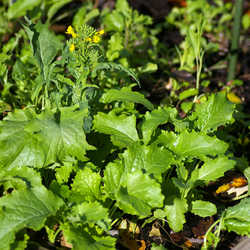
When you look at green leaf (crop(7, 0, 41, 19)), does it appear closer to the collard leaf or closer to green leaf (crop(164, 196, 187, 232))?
the collard leaf

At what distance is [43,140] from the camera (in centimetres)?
180

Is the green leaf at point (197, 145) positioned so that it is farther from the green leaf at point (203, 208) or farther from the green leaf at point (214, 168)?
the green leaf at point (203, 208)

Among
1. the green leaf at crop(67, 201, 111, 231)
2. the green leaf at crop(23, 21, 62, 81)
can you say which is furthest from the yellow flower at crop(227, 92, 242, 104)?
the green leaf at crop(67, 201, 111, 231)

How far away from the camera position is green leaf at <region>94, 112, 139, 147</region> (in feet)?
6.53

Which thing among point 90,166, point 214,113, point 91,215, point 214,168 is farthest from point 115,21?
point 91,215

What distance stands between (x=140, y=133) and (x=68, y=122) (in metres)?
0.46

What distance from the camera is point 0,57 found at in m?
2.30

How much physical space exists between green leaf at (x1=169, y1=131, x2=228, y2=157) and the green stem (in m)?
1.53

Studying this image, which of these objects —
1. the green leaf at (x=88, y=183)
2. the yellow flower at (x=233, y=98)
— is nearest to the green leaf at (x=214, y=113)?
the green leaf at (x=88, y=183)

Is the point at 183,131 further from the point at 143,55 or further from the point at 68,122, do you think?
the point at 143,55

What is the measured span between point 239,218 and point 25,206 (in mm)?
1033

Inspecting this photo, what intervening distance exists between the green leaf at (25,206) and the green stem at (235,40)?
83.1 inches

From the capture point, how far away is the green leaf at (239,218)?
6.21 feet

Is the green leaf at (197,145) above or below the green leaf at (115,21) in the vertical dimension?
below
